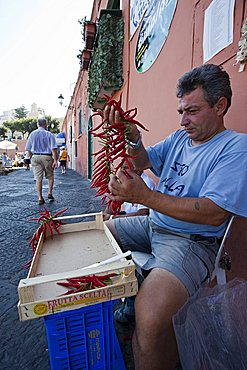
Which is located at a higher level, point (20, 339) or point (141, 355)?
point (141, 355)

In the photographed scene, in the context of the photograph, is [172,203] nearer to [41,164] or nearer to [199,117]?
[199,117]

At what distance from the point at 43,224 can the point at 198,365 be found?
1.16 m

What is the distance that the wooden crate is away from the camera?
89 centimetres

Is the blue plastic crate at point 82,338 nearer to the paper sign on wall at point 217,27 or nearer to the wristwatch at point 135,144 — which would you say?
the wristwatch at point 135,144

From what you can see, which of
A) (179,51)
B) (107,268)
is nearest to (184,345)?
(107,268)

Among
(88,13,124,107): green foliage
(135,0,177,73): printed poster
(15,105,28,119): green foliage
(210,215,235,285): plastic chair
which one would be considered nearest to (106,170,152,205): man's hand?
(210,215,235,285): plastic chair

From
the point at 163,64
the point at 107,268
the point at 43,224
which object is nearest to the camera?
the point at 107,268

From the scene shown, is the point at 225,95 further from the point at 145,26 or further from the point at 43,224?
the point at 145,26

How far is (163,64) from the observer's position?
2625 millimetres

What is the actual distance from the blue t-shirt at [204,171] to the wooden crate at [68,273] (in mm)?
447

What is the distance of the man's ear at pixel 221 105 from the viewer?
1292 millimetres

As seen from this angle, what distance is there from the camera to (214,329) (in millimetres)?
1074

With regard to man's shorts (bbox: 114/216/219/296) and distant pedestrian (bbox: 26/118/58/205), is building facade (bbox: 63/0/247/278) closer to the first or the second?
man's shorts (bbox: 114/216/219/296)

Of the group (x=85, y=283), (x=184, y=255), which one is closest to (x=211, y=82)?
(x=184, y=255)
